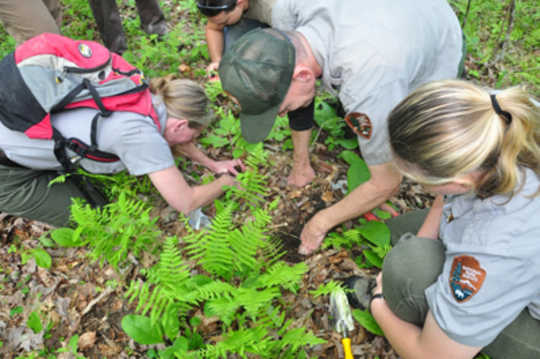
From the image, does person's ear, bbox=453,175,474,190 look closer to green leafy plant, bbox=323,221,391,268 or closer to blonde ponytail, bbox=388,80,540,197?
blonde ponytail, bbox=388,80,540,197

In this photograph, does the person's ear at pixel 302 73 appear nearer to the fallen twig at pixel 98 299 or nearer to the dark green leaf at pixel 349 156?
the dark green leaf at pixel 349 156

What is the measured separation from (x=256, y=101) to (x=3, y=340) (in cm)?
259

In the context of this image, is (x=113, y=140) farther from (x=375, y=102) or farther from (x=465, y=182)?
(x=465, y=182)

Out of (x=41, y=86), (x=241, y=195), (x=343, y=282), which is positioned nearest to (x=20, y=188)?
(x=41, y=86)

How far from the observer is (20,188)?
279 cm

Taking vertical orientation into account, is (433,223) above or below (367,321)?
above

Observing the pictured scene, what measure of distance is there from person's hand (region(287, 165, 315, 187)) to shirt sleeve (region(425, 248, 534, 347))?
1.85 metres

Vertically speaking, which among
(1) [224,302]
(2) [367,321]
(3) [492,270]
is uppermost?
(3) [492,270]

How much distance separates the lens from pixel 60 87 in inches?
87.2

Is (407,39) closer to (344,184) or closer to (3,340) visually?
(344,184)

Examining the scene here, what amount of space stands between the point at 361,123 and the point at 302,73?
522 millimetres

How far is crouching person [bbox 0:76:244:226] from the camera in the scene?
7.73 feet

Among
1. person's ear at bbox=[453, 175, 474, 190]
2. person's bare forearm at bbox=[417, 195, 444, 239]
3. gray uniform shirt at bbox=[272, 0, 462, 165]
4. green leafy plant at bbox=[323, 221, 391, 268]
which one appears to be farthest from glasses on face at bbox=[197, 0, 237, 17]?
person's ear at bbox=[453, 175, 474, 190]

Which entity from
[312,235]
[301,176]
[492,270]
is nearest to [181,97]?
[301,176]
